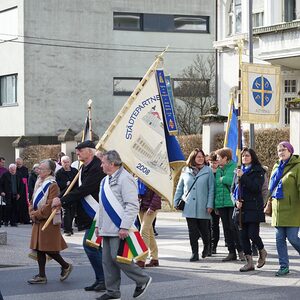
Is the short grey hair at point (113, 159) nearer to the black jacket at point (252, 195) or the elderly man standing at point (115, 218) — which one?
the elderly man standing at point (115, 218)

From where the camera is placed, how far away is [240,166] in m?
13.4

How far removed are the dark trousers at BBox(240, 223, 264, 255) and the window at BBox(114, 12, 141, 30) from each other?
35.2m

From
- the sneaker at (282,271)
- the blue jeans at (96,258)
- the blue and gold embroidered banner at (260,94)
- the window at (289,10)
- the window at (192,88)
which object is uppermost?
the window at (289,10)

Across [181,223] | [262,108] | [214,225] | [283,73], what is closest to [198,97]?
[283,73]

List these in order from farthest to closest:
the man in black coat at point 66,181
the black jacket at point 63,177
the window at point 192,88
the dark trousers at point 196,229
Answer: the window at point 192,88, the black jacket at point 63,177, the man in black coat at point 66,181, the dark trousers at point 196,229

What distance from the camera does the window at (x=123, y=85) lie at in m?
47.7

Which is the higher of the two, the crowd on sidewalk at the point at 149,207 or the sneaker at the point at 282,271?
the crowd on sidewalk at the point at 149,207

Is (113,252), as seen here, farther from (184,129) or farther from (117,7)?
(117,7)

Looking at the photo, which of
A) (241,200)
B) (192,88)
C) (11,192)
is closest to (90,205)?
(241,200)

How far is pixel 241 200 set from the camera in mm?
13195

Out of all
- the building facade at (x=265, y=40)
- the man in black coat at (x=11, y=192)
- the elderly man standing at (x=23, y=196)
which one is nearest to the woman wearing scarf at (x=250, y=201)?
the man in black coat at (x=11, y=192)

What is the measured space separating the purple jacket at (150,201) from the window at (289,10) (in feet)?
70.1

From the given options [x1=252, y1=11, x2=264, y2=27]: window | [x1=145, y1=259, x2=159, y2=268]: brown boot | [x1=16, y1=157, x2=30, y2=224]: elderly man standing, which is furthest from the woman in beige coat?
[x1=252, y1=11, x2=264, y2=27]: window

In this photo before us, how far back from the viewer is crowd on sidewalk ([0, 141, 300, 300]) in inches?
419
